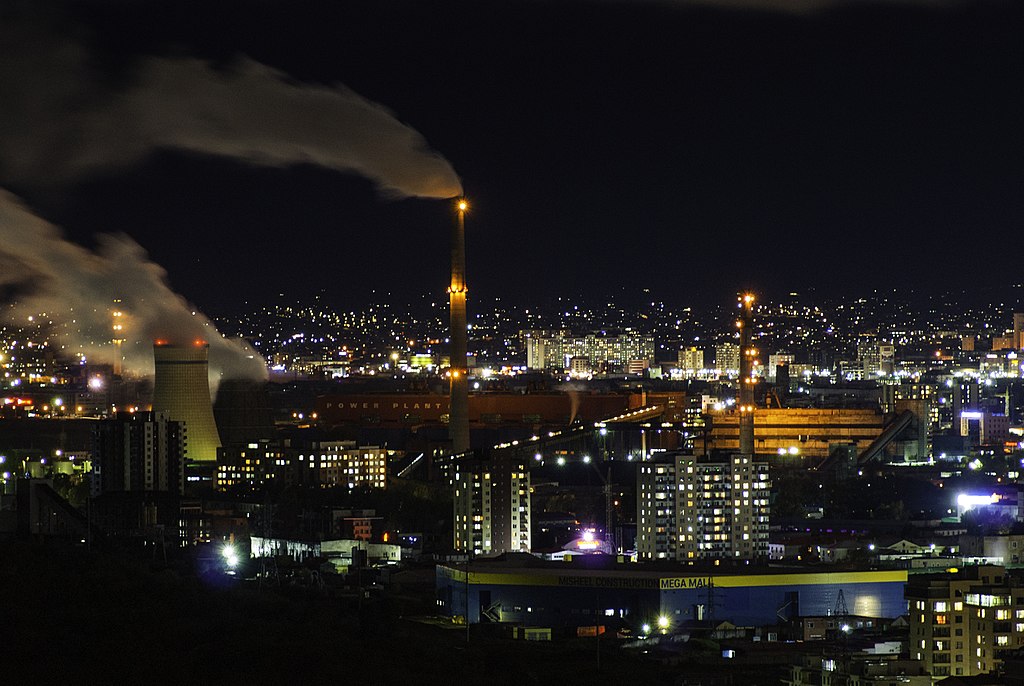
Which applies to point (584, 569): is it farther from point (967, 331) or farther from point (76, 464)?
point (967, 331)

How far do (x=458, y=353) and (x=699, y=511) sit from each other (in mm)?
9395

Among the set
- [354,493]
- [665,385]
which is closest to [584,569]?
[354,493]

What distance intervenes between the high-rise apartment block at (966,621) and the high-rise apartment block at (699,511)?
25.3 ft

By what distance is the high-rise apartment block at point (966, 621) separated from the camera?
1730cm

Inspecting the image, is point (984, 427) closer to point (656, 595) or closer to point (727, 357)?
point (727, 357)

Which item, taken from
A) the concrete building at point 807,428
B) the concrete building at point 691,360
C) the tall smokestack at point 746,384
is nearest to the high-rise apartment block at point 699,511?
the tall smokestack at point 746,384

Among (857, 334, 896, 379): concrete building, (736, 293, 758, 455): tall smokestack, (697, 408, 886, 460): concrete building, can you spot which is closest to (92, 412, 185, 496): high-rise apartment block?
(736, 293, 758, 455): tall smokestack

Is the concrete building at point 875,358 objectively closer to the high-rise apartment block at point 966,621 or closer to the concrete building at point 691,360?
the concrete building at point 691,360

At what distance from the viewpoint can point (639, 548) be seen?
25812 millimetres

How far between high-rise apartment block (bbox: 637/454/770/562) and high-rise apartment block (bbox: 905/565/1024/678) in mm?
7702

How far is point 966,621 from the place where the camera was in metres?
17.7

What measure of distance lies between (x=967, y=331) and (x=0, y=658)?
6113 cm

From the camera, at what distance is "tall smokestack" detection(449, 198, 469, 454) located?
115 ft

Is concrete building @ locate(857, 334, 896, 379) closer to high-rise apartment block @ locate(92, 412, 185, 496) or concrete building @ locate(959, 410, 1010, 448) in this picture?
concrete building @ locate(959, 410, 1010, 448)
